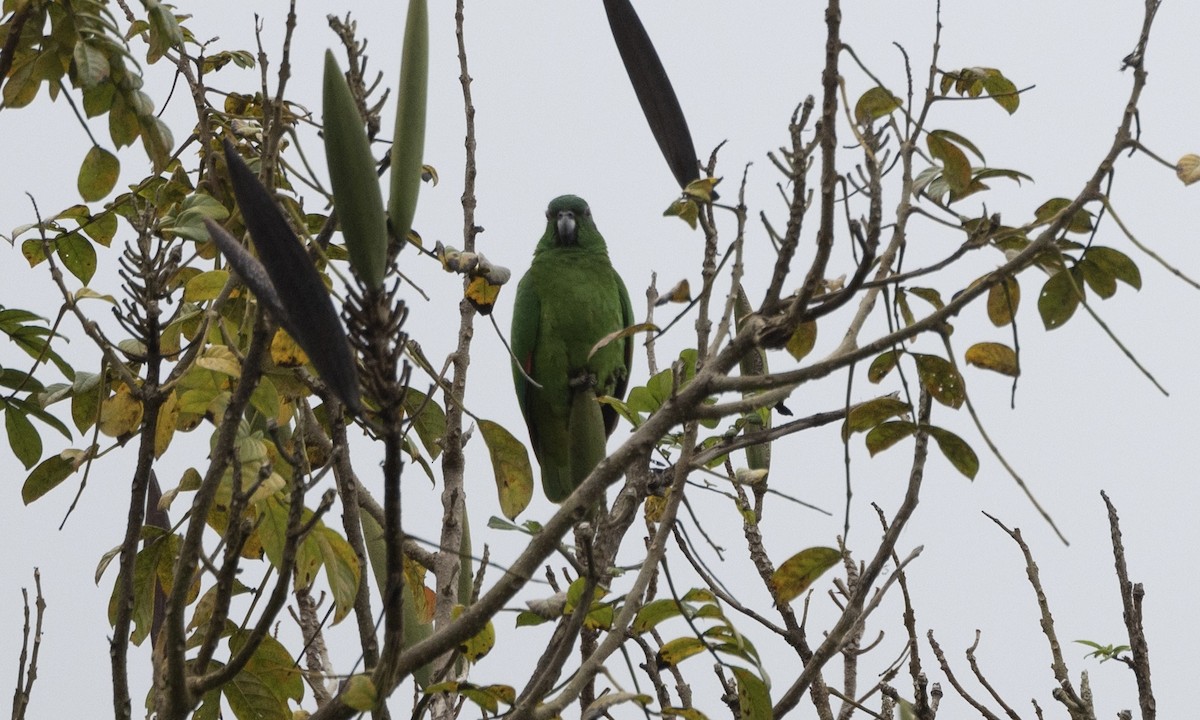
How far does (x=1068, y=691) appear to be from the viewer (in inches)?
78.0

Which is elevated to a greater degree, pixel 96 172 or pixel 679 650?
pixel 96 172

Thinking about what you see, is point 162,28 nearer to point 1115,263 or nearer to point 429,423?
point 429,423

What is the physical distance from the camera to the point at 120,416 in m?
1.41

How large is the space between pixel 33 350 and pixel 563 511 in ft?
3.16

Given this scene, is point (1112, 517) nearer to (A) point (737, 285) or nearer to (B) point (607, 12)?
(A) point (737, 285)

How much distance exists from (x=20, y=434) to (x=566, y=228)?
3.01m

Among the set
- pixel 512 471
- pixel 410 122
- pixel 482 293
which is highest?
pixel 482 293

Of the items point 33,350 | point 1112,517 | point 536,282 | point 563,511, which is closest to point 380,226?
point 563,511

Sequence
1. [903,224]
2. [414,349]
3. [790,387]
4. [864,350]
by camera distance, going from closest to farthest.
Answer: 1. [864,350]
2. [790,387]
3. [903,224]
4. [414,349]


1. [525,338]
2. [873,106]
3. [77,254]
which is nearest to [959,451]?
[873,106]

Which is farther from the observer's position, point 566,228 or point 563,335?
point 566,228

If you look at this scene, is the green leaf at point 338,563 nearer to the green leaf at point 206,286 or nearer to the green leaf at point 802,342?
the green leaf at point 206,286

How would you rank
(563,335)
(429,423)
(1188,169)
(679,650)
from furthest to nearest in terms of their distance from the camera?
(563,335), (429,423), (679,650), (1188,169)

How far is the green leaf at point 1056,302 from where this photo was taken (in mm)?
1169
